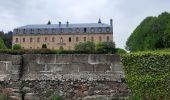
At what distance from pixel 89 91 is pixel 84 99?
0.22 metres

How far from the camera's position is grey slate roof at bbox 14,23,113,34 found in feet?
366

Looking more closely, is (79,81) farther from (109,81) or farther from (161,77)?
(161,77)

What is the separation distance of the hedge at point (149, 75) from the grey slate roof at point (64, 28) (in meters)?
102

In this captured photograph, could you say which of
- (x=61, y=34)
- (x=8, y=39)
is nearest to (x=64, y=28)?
(x=61, y=34)

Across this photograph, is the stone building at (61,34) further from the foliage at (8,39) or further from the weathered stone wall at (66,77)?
the weathered stone wall at (66,77)

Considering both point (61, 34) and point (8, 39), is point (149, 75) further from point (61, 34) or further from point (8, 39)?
point (8, 39)

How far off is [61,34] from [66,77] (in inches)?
4114

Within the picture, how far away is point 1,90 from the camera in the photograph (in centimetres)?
929

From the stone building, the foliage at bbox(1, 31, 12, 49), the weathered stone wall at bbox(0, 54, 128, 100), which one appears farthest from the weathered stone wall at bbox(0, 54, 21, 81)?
the foliage at bbox(1, 31, 12, 49)

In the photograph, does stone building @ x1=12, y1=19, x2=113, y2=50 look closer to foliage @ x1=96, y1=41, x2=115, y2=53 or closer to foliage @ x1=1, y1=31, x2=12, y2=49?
foliage @ x1=1, y1=31, x2=12, y2=49

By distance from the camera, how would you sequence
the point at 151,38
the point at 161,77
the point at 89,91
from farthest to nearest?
the point at 151,38 → the point at 89,91 → the point at 161,77

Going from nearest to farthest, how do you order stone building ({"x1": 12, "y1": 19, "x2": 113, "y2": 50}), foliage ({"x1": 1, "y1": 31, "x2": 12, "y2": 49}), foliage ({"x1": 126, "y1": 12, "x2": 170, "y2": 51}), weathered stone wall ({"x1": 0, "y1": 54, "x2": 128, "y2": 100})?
weathered stone wall ({"x1": 0, "y1": 54, "x2": 128, "y2": 100}) < foliage ({"x1": 126, "y1": 12, "x2": 170, "y2": 51}) < stone building ({"x1": 12, "y1": 19, "x2": 113, "y2": 50}) < foliage ({"x1": 1, "y1": 31, "x2": 12, "y2": 49})

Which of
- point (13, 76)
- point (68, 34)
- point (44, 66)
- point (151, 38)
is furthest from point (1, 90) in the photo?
point (68, 34)

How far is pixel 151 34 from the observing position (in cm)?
5488
